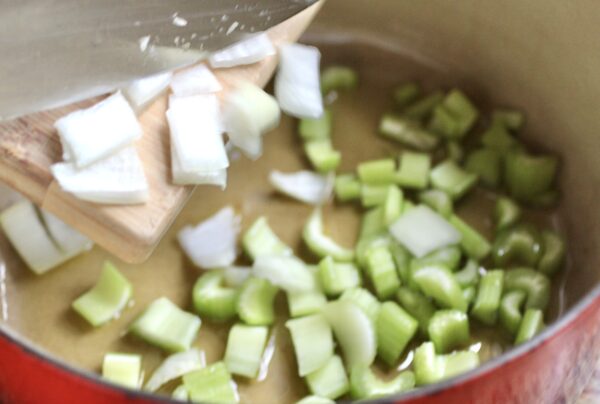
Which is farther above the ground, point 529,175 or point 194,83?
point 194,83

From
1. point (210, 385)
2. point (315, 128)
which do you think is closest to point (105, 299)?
point (210, 385)

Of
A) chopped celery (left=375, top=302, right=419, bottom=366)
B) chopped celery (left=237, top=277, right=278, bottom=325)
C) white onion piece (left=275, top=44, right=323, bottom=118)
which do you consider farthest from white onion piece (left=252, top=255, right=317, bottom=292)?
white onion piece (left=275, top=44, right=323, bottom=118)

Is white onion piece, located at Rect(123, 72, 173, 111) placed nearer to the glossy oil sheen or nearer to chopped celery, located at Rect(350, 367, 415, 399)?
the glossy oil sheen

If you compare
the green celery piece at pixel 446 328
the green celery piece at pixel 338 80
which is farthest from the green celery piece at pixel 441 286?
the green celery piece at pixel 338 80

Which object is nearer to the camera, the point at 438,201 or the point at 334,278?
the point at 334,278

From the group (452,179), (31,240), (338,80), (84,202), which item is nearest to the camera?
(84,202)

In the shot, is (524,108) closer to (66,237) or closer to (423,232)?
(423,232)

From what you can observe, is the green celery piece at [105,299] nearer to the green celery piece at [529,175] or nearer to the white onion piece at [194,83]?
the white onion piece at [194,83]
